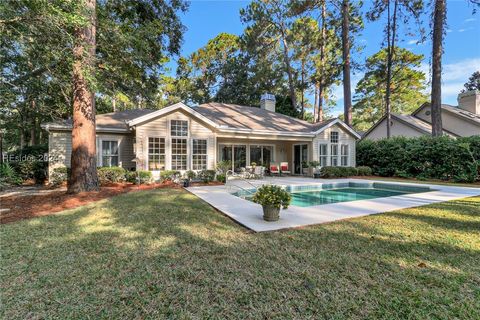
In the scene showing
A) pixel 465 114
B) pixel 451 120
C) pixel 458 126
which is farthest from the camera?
pixel 451 120

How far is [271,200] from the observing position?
17.5 ft

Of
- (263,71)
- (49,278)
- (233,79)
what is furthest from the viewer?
(233,79)

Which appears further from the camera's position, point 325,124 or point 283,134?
point 325,124

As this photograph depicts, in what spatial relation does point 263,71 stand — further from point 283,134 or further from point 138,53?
point 138,53

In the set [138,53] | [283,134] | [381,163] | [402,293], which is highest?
[138,53]

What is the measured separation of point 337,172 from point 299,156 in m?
3.11

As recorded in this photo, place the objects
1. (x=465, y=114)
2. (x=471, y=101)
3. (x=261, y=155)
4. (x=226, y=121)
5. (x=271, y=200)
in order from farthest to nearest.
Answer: (x=471, y=101), (x=465, y=114), (x=261, y=155), (x=226, y=121), (x=271, y=200)

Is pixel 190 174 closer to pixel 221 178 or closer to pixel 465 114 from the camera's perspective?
pixel 221 178

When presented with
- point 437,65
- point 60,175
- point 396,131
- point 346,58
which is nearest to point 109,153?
point 60,175

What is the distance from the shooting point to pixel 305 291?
273 cm

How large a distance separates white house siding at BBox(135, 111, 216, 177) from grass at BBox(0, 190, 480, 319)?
6.85m

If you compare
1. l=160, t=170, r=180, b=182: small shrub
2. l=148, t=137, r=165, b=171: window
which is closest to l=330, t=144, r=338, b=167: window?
l=160, t=170, r=180, b=182: small shrub

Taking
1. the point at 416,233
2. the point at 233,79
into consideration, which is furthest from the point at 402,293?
the point at 233,79

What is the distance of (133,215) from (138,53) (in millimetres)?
8834
